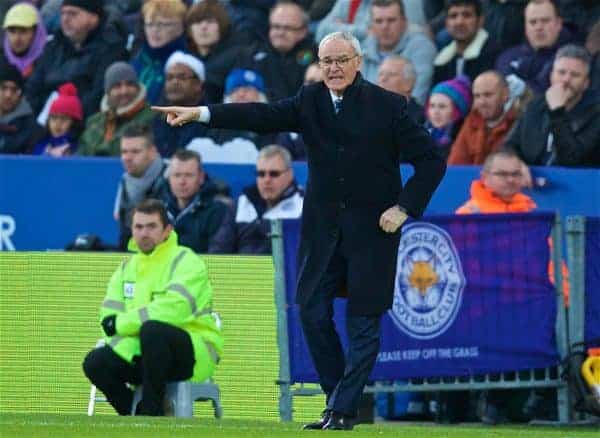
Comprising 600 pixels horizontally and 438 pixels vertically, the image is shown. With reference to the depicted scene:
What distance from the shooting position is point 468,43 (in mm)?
15859

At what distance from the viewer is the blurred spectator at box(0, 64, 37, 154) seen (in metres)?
18.2

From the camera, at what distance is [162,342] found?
1195 centimetres

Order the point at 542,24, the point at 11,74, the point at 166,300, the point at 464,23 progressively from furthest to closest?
the point at 11,74 < the point at 464,23 < the point at 542,24 < the point at 166,300

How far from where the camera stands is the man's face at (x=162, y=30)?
1761cm

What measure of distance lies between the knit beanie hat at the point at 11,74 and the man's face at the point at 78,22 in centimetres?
67

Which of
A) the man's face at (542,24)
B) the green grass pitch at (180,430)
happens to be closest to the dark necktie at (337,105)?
the green grass pitch at (180,430)

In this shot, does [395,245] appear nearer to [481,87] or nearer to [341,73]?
[341,73]

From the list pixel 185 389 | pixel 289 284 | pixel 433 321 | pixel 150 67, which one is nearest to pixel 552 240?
pixel 433 321

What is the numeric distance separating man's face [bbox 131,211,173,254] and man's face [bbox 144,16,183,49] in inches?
204

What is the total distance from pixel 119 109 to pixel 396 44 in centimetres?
265

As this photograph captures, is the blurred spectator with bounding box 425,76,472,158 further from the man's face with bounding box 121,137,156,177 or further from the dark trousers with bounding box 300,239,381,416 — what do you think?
the dark trousers with bounding box 300,239,381,416

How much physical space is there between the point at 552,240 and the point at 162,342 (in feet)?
8.91

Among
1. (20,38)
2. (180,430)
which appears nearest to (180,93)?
(20,38)

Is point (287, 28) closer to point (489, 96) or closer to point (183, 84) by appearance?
point (183, 84)
